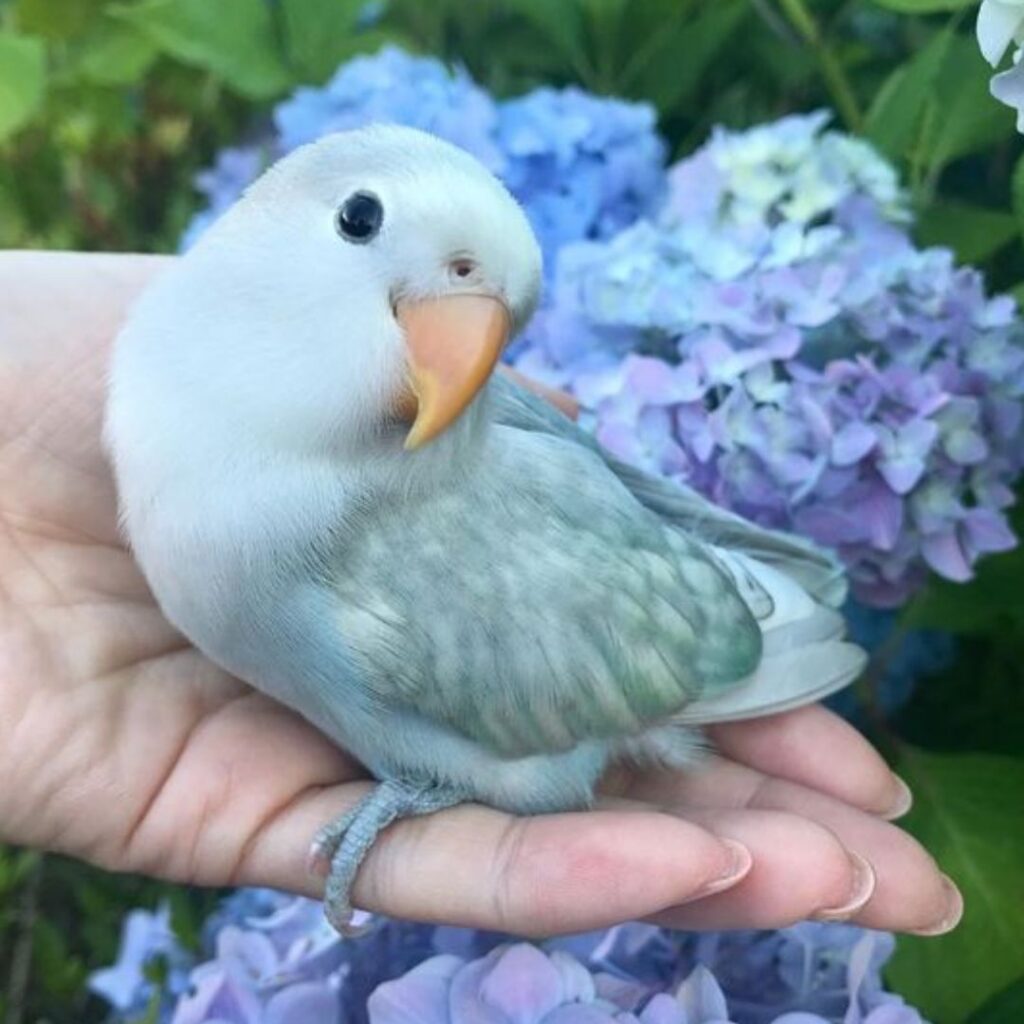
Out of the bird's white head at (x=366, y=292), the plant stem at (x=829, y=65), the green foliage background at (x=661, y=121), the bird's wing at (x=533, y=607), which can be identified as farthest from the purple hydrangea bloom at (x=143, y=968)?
the plant stem at (x=829, y=65)

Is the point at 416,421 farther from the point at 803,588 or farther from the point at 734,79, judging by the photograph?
the point at 734,79

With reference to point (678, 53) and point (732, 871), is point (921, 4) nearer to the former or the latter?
point (678, 53)

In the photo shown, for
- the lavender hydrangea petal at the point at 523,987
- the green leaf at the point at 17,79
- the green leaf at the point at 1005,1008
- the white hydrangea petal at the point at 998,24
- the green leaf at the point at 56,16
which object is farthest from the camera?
the green leaf at the point at 56,16

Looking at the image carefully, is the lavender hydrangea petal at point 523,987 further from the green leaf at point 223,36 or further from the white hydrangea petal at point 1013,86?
the green leaf at point 223,36

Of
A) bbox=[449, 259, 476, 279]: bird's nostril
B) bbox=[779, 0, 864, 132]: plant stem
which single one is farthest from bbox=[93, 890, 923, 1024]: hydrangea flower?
bbox=[779, 0, 864, 132]: plant stem

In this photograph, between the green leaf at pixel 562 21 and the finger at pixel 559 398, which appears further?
the green leaf at pixel 562 21

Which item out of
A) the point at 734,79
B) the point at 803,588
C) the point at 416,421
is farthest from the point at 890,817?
the point at 734,79
